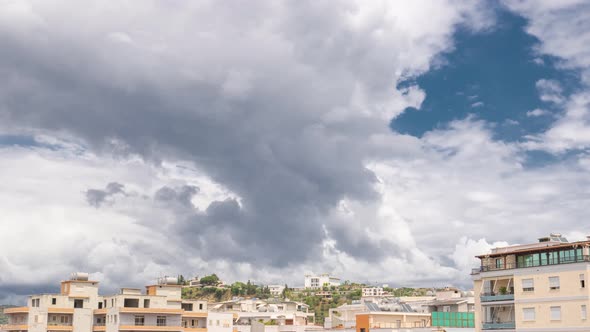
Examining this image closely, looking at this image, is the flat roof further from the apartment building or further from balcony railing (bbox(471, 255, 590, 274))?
the apartment building

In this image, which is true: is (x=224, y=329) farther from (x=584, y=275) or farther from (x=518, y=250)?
(x=584, y=275)

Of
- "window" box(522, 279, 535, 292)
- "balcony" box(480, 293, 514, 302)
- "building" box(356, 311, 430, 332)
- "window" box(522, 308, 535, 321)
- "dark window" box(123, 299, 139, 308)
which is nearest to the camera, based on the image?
"window" box(522, 308, 535, 321)

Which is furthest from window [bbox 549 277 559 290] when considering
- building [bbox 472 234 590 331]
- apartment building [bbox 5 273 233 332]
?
apartment building [bbox 5 273 233 332]

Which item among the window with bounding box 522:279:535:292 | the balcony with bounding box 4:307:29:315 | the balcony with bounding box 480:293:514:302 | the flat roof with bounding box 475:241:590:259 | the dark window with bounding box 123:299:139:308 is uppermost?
the flat roof with bounding box 475:241:590:259

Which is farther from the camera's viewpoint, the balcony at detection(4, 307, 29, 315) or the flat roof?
the balcony at detection(4, 307, 29, 315)

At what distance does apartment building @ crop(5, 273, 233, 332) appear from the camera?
488ft

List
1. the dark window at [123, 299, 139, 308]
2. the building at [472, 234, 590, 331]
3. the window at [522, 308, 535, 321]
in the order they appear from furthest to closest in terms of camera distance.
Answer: the dark window at [123, 299, 139, 308]
the window at [522, 308, 535, 321]
the building at [472, 234, 590, 331]

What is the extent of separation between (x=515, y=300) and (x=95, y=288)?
3695 inches

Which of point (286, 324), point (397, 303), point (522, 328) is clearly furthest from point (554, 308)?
point (286, 324)

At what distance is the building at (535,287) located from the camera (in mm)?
99125

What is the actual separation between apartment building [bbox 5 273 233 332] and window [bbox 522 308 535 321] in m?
75.2

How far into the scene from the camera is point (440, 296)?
570ft

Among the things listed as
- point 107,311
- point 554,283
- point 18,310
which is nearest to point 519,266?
point 554,283

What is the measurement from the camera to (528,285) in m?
106
